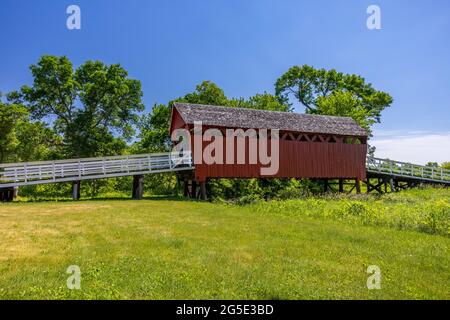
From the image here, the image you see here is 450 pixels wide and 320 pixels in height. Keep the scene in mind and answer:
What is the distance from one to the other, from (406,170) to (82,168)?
87.1 ft

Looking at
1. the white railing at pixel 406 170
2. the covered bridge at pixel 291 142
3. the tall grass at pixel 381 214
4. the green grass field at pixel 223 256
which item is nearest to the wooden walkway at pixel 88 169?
the covered bridge at pixel 291 142

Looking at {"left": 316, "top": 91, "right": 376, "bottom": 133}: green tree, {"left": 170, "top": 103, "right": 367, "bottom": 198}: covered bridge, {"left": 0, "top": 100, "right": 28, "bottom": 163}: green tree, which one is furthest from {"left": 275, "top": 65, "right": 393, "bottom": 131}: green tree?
{"left": 0, "top": 100, "right": 28, "bottom": 163}: green tree

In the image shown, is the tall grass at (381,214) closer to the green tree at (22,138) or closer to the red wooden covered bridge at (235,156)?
the red wooden covered bridge at (235,156)

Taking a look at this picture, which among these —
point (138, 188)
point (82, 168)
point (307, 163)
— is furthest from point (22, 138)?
point (307, 163)

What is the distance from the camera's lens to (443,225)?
9.88 m

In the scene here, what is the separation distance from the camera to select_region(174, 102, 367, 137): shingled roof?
67.4 feet

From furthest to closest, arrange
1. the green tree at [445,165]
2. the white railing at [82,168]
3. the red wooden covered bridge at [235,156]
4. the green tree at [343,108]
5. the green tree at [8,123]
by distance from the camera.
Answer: the green tree at [445,165], the green tree at [343,108], the green tree at [8,123], the red wooden covered bridge at [235,156], the white railing at [82,168]

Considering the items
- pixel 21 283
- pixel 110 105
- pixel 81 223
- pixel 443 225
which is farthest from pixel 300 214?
pixel 110 105

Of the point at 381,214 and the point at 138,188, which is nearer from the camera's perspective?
the point at 381,214

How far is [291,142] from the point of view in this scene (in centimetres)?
2272

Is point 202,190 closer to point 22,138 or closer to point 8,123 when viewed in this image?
point 8,123

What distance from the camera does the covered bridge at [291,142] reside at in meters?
20.5

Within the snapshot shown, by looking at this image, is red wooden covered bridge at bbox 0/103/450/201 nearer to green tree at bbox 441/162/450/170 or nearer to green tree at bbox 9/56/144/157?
green tree at bbox 9/56/144/157

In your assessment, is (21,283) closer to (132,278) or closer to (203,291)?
(132,278)
